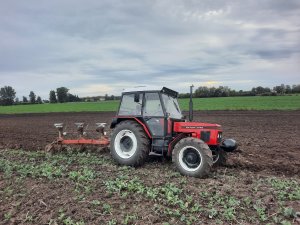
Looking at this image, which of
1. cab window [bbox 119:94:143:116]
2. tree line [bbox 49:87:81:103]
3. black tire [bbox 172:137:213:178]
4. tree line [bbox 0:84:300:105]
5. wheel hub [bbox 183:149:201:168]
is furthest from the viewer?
tree line [bbox 49:87:81:103]

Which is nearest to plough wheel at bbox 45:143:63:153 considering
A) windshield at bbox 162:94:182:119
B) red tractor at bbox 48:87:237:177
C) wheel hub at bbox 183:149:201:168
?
red tractor at bbox 48:87:237:177

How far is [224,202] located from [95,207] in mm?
2170

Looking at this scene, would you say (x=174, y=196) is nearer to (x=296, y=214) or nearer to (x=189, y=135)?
(x=296, y=214)

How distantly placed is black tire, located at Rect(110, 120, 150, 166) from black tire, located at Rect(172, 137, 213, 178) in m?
0.99

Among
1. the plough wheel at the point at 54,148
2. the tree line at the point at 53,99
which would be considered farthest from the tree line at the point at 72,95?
the plough wheel at the point at 54,148

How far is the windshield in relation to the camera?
8703mm

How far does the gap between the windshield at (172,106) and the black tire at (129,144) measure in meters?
0.87

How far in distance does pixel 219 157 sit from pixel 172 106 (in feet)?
6.01

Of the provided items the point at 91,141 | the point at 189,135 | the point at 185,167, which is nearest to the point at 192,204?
the point at 185,167

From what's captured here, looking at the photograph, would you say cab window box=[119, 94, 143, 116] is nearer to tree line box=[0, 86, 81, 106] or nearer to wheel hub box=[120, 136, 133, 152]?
wheel hub box=[120, 136, 133, 152]

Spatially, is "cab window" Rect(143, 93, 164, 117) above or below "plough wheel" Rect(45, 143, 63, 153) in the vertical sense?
above

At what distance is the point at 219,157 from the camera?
8570 mm

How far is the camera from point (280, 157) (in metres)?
9.74

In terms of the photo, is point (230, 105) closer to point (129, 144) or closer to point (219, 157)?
point (219, 157)
